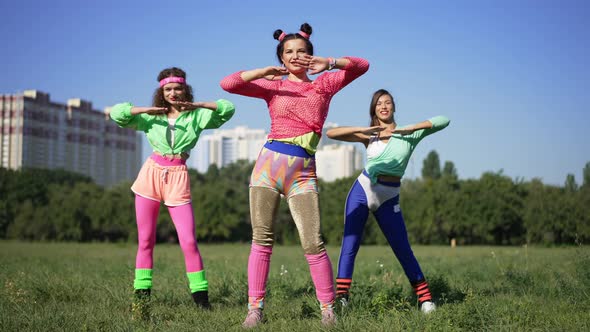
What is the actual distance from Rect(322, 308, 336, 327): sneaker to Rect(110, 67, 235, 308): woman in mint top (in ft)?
5.00

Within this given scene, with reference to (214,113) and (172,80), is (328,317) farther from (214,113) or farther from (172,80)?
(172,80)

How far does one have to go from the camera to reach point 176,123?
6.27 metres

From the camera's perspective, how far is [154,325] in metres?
4.98

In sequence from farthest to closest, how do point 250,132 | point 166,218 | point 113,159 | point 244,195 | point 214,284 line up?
point 250,132, point 113,159, point 244,195, point 166,218, point 214,284

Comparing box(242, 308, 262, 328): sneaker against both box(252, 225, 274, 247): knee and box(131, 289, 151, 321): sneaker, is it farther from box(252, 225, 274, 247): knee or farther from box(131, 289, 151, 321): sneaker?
box(131, 289, 151, 321): sneaker

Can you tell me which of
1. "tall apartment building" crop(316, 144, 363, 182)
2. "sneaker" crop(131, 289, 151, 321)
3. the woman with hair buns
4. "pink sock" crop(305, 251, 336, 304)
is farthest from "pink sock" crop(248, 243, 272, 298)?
"tall apartment building" crop(316, 144, 363, 182)

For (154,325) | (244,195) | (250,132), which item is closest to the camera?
(154,325)

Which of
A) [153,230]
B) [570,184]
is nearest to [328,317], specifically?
[153,230]

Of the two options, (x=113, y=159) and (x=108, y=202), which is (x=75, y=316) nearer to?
(x=108, y=202)

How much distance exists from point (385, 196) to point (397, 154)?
439mm

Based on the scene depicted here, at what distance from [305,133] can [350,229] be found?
1409 millimetres

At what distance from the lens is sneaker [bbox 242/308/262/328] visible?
4996 mm

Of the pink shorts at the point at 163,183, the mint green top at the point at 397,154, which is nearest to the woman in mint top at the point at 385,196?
the mint green top at the point at 397,154

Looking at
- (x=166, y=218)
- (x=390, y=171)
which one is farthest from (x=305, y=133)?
(x=166, y=218)
